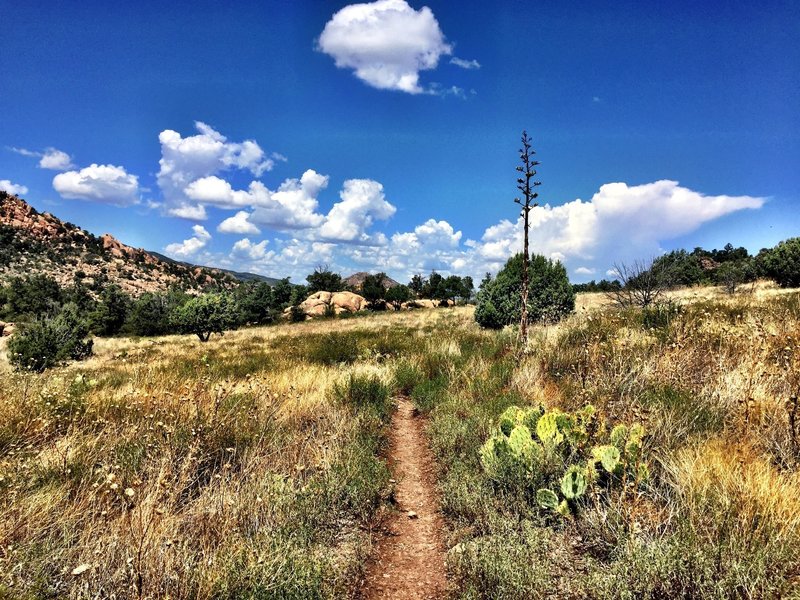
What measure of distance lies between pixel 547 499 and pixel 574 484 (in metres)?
0.27

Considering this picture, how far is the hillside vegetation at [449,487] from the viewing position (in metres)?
2.46

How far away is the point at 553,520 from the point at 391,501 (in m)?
1.74

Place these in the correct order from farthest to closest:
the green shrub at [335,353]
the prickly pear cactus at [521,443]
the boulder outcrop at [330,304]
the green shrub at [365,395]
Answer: the boulder outcrop at [330,304] < the green shrub at [335,353] < the green shrub at [365,395] < the prickly pear cactus at [521,443]

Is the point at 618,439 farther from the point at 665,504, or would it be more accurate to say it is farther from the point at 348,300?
the point at 348,300

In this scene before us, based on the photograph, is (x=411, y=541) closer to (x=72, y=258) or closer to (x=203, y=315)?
(x=203, y=315)

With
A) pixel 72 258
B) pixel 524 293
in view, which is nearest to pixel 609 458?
pixel 524 293

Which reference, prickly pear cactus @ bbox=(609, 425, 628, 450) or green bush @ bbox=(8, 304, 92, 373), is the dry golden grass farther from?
green bush @ bbox=(8, 304, 92, 373)

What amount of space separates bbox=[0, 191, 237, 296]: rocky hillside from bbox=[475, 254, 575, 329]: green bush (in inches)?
3311

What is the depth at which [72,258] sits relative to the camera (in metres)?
89.7

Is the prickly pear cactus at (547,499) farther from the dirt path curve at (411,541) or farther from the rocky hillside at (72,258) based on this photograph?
the rocky hillside at (72,258)

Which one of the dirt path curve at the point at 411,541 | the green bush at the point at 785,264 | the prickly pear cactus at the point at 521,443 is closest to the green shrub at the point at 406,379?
the dirt path curve at the point at 411,541

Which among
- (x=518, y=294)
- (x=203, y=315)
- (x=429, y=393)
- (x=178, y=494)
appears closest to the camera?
(x=178, y=494)

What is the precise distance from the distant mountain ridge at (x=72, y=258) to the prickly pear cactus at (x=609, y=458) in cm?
9078

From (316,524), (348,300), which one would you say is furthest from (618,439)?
(348,300)
